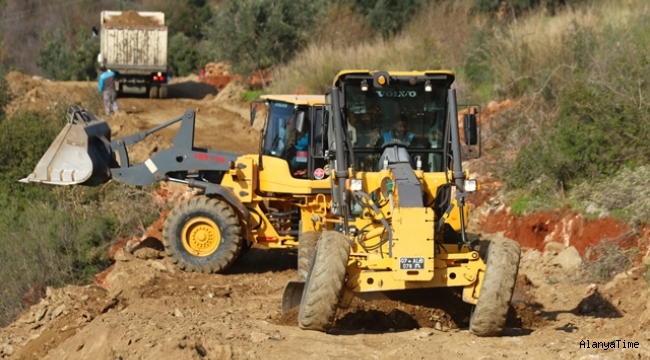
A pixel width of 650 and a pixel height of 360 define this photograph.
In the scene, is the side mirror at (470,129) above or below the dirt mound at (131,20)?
below

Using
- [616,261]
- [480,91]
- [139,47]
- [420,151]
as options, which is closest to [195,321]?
[420,151]

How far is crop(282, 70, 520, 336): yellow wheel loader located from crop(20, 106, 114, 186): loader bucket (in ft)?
15.2

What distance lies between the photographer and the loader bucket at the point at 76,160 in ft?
47.4

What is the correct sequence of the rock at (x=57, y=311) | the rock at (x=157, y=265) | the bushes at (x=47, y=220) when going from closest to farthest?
the rock at (x=57, y=311)
the rock at (x=157, y=265)
the bushes at (x=47, y=220)

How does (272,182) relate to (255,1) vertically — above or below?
below

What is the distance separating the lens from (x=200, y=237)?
563 inches

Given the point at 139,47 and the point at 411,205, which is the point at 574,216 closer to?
the point at 411,205

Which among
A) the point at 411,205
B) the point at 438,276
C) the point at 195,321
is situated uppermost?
the point at 411,205

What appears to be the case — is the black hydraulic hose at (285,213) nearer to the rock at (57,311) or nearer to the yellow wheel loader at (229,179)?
the yellow wheel loader at (229,179)

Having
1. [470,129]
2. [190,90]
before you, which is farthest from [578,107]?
[190,90]

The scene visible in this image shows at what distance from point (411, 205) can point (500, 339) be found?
4.77ft

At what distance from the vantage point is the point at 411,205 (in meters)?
9.43

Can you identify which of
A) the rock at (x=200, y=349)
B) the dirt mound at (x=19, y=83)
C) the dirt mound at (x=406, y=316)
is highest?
the dirt mound at (x=19, y=83)

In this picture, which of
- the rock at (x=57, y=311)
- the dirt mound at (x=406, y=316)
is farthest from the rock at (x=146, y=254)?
the dirt mound at (x=406, y=316)
